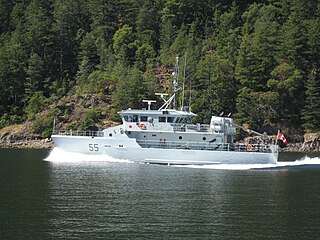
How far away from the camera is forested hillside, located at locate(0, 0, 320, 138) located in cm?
7906

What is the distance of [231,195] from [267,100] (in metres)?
44.5

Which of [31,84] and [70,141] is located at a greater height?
[31,84]

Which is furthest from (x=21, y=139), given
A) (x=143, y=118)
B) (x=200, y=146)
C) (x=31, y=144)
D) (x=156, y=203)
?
(x=156, y=203)

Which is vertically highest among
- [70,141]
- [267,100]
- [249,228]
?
[267,100]

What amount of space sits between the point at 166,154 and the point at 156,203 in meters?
19.1

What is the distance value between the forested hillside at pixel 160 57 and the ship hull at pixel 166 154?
2214 cm

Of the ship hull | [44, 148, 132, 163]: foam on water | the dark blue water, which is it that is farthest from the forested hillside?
the dark blue water

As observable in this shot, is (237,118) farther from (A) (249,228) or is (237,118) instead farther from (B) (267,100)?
(A) (249,228)

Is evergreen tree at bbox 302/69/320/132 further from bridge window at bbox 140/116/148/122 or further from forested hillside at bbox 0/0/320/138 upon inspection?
bridge window at bbox 140/116/148/122

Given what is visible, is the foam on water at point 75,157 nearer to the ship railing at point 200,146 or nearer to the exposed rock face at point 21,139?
the ship railing at point 200,146

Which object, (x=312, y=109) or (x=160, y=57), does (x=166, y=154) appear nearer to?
(x=312, y=109)

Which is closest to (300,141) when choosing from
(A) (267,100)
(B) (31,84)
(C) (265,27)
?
(A) (267,100)

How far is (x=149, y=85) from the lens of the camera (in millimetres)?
82875

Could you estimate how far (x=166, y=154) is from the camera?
50125mm
